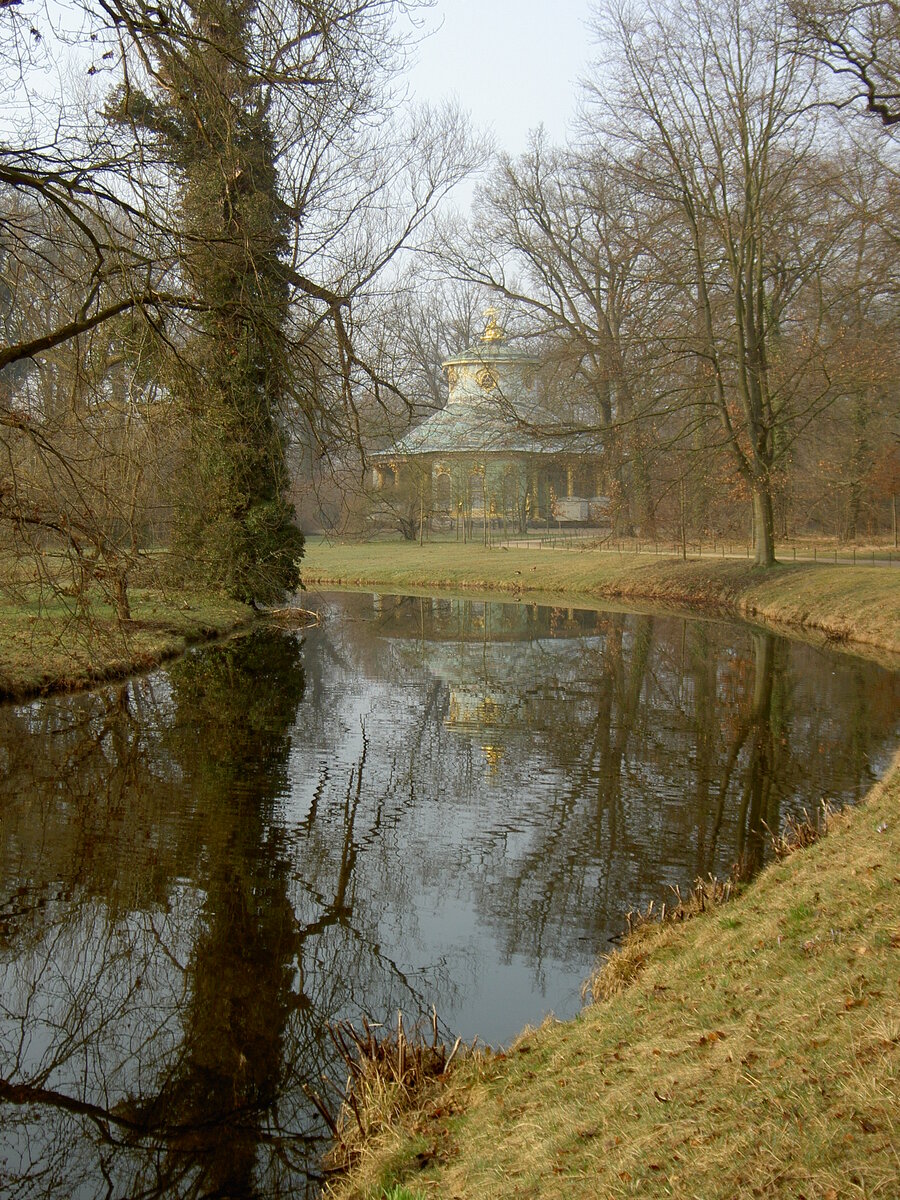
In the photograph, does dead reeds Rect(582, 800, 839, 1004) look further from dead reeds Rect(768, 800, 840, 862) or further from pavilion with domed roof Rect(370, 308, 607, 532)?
pavilion with domed roof Rect(370, 308, 607, 532)

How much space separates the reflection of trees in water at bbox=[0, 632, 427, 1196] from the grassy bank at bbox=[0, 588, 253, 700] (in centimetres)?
153

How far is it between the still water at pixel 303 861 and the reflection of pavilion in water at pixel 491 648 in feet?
0.51

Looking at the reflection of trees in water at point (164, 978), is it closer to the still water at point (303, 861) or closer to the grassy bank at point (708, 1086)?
the still water at point (303, 861)

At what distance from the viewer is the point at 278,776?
10.3 metres

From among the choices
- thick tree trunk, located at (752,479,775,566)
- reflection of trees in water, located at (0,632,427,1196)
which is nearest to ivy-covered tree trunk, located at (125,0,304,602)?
reflection of trees in water, located at (0,632,427,1196)

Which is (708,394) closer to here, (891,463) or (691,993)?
(891,463)

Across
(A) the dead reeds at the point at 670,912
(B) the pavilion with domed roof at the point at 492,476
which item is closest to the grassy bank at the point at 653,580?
(B) the pavilion with domed roof at the point at 492,476

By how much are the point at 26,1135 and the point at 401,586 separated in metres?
29.6

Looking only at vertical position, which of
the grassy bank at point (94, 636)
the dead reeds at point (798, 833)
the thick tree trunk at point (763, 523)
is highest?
the thick tree trunk at point (763, 523)

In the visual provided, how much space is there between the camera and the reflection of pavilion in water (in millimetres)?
13367

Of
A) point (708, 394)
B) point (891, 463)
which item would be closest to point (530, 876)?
point (708, 394)

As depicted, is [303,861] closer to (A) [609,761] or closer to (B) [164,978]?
(B) [164,978]

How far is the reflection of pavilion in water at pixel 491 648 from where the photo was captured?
13367 millimetres

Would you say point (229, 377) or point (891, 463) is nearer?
point (229, 377)
